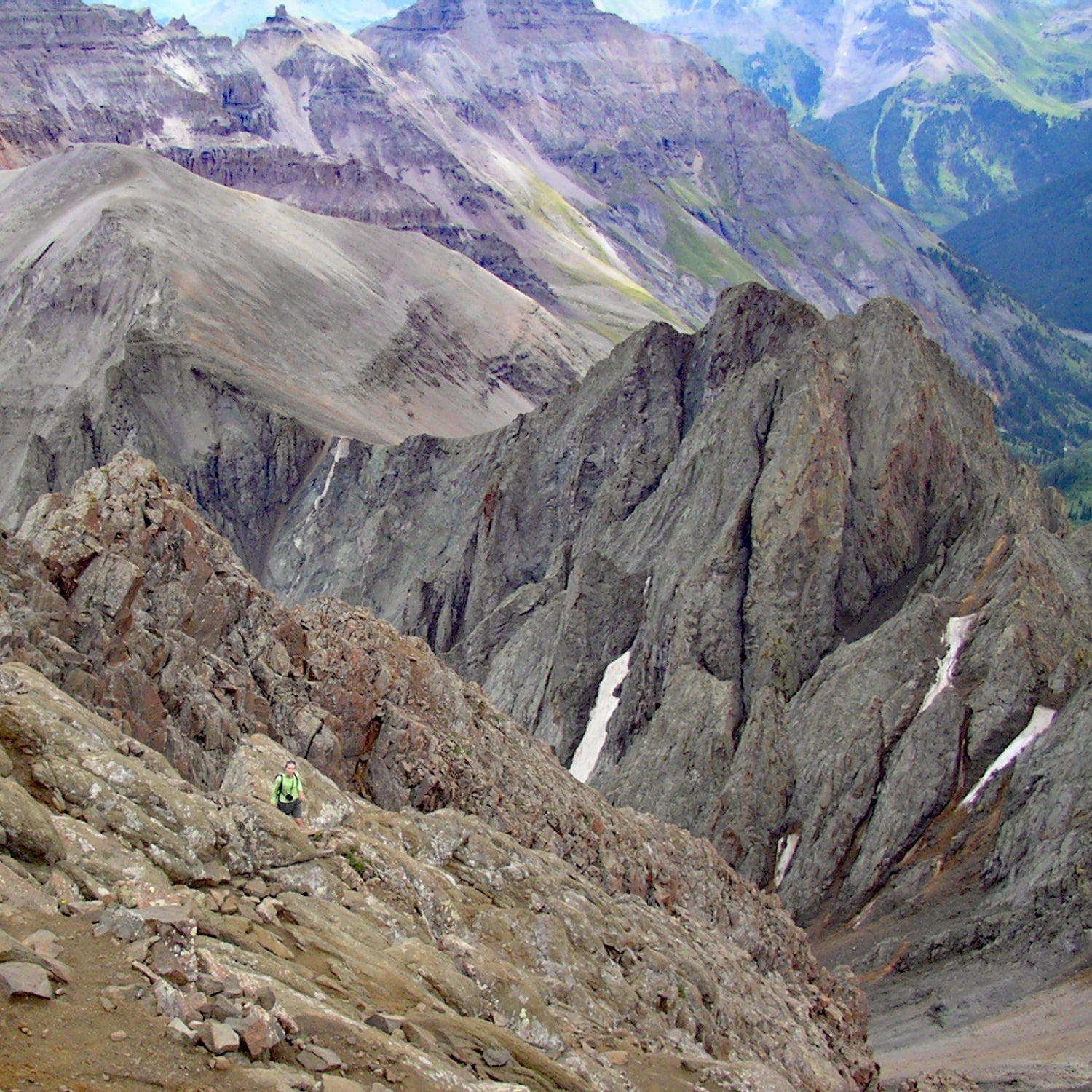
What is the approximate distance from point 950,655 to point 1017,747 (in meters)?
6.02

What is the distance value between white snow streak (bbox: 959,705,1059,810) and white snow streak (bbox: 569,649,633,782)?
20.5 m

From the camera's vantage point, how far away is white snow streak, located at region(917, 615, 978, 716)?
60.2 metres

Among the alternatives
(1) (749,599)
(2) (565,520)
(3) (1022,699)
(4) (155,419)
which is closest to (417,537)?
(2) (565,520)

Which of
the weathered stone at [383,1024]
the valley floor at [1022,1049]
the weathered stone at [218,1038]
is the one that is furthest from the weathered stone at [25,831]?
the valley floor at [1022,1049]

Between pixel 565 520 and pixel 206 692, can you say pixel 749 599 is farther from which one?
pixel 206 692

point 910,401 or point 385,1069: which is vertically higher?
point 910,401

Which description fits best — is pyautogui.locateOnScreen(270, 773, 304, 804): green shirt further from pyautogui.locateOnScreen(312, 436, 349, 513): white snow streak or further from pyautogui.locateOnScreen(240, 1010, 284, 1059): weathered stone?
pyautogui.locateOnScreen(312, 436, 349, 513): white snow streak

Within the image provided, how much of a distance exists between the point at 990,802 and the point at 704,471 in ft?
96.1

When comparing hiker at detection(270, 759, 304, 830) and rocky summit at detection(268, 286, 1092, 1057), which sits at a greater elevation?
rocky summit at detection(268, 286, 1092, 1057)

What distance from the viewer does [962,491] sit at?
7375 centimetres

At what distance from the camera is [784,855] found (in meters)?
58.1

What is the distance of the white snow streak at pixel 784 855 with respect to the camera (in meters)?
57.5

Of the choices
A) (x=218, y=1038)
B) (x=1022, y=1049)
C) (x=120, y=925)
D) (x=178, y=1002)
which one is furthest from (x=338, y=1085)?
(x=1022, y=1049)

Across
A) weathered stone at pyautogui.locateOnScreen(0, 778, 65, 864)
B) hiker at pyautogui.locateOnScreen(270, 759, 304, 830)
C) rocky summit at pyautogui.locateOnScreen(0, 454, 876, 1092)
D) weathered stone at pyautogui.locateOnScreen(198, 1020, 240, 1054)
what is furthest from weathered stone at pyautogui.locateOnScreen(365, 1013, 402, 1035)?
hiker at pyautogui.locateOnScreen(270, 759, 304, 830)
